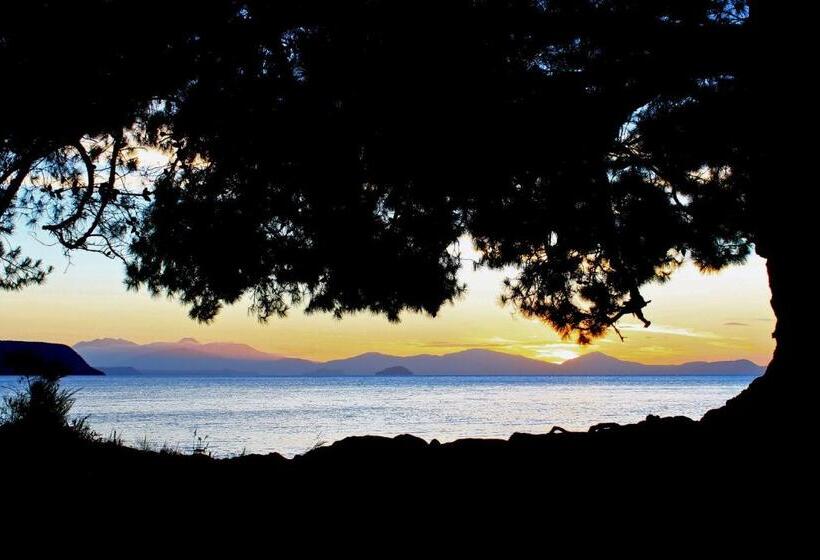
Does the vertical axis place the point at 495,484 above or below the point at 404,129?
below

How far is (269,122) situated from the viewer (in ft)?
13.2

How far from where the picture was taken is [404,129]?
12.7 ft

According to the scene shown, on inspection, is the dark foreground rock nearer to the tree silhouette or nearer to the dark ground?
the dark ground

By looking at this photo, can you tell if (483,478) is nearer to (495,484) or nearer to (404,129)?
(495,484)

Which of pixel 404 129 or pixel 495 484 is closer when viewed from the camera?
pixel 495 484

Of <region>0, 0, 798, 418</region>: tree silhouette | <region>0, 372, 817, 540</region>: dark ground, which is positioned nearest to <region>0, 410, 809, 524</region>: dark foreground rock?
<region>0, 372, 817, 540</region>: dark ground

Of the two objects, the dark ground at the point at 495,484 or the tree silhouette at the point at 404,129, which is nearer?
the dark ground at the point at 495,484

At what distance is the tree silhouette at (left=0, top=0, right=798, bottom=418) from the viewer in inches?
146

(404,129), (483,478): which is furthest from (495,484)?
(404,129)

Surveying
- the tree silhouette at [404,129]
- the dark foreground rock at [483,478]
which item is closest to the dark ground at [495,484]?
the dark foreground rock at [483,478]

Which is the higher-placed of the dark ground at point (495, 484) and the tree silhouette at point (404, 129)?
the tree silhouette at point (404, 129)

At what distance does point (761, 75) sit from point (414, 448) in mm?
2218

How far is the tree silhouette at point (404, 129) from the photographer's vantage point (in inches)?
146

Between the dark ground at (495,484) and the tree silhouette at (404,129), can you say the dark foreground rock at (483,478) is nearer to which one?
the dark ground at (495,484)
